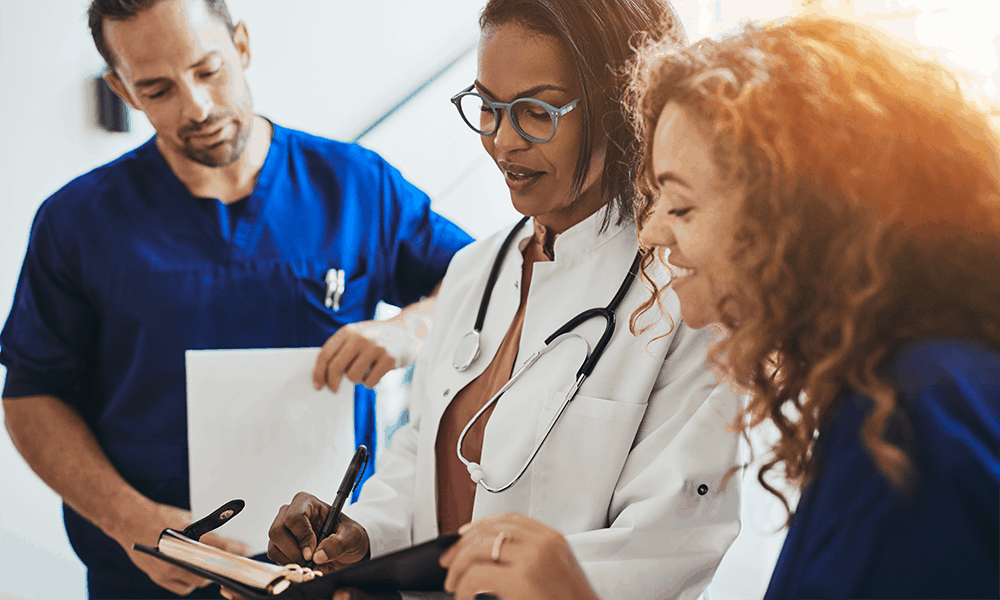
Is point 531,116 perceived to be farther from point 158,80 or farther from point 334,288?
point 158,80

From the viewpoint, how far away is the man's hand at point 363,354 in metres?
1.31

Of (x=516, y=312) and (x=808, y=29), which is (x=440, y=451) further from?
(x=808, y=29)

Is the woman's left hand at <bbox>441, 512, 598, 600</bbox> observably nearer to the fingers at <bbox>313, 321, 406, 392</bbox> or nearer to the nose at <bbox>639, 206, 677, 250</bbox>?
the nose at <bbox>639, 206, 677, 250</bbox>

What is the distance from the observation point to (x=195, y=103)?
1.33 metres

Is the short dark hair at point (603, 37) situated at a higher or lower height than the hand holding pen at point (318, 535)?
higher

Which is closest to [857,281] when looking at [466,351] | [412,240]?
[466,351]

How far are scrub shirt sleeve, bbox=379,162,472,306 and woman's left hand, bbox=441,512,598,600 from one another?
0.89 metres

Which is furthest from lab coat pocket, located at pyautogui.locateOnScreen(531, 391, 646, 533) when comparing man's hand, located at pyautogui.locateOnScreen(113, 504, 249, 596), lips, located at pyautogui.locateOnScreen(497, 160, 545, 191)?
man's hand, located at pyautogui.locateOnScreen(113, 504, 249, 596)

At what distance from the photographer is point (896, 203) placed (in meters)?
0.54

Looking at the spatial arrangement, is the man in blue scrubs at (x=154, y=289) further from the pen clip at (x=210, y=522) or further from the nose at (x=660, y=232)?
the nose at (x=660, y=232)

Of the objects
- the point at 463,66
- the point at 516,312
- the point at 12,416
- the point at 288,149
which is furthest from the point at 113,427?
the point at 463,66

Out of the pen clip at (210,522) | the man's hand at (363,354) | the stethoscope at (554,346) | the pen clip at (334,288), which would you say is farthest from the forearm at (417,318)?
the pen clip at (210,522)

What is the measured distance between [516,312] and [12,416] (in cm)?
105

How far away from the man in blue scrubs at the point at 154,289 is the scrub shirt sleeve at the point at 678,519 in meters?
0.64
